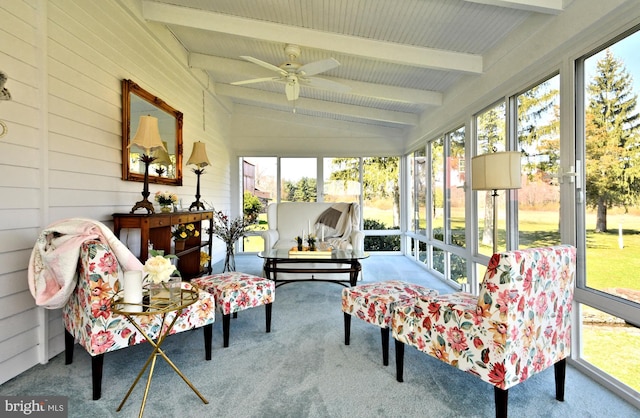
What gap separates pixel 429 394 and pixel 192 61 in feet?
15.4

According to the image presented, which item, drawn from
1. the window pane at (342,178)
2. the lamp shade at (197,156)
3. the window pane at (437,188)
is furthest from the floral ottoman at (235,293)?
the window pane at (342,178)

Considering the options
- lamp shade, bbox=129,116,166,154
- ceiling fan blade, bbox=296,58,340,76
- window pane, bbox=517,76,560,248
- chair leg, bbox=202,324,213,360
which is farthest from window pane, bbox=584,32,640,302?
lamp shade, bbox=129,116,166,154

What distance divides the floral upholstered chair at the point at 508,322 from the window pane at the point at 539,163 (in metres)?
0.96

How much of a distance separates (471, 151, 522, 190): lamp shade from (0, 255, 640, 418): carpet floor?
1265 mm

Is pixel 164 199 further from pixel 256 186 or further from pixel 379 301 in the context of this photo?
pixel 256 186

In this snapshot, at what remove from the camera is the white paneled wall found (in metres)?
1.94

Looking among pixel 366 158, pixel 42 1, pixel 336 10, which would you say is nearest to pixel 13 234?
pixel 42 1

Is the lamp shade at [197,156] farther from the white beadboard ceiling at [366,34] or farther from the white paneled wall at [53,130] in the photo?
the white beadboard ceiling at [366,34]

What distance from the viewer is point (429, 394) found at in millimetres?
1819

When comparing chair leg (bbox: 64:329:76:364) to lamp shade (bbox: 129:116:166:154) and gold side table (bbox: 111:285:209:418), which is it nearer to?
gold side table (bbox: 111:285:209:418)

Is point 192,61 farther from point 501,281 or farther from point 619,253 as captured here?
point 619,253

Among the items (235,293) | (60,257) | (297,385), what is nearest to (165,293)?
(60,257)

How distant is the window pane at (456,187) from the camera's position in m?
3.93

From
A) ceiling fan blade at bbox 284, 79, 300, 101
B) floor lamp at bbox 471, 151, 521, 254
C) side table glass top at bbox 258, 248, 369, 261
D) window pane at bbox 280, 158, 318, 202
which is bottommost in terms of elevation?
side table glass top at bbox 258, 248, 369, 261
